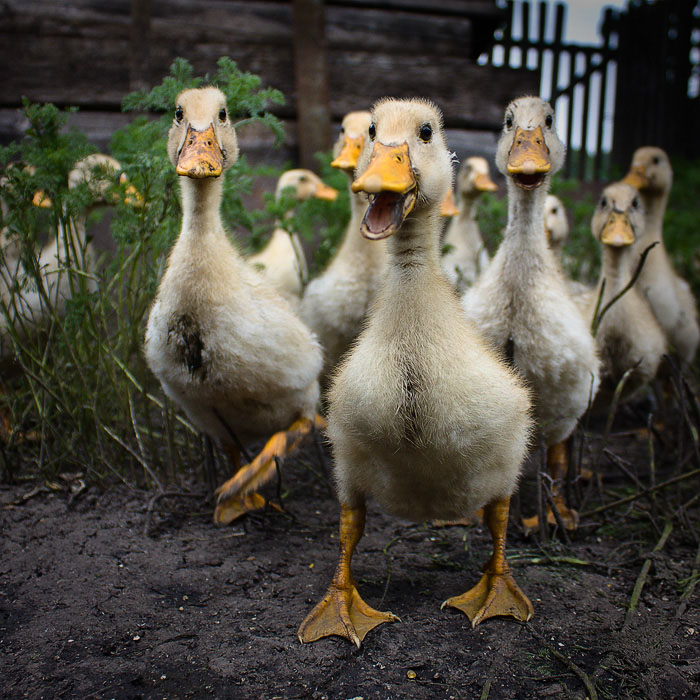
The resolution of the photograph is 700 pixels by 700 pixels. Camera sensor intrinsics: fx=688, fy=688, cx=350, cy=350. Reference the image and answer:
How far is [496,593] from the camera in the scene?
277cm

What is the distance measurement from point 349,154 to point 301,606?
2.80 m

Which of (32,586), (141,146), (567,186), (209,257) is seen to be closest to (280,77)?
(567,186)

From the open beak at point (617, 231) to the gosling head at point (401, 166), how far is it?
206 centimetres

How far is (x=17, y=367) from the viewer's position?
4.43m

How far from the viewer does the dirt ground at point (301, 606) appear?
7.72 ft

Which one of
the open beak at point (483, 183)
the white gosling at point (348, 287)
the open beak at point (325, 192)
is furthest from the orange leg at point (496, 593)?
the open beak at point (483, 183)

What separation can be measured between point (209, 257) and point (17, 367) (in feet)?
6.31

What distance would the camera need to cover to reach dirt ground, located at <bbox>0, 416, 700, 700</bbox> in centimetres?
235

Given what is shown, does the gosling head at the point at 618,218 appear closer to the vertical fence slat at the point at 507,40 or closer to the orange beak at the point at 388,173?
the orange beak at the point at 388,173

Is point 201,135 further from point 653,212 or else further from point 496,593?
point 653,212

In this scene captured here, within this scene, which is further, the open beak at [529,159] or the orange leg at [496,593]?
the open beak at [529,159]

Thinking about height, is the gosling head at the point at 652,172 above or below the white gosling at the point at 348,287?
above

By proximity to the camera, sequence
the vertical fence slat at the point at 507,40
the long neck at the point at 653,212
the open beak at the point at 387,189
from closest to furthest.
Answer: the open beak at the point at 387,189, the long neck at the point at 653,212, the vertical fence slat at the point at 507,40

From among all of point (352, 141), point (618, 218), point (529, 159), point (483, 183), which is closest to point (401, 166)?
point (529, 159)
